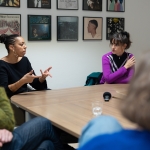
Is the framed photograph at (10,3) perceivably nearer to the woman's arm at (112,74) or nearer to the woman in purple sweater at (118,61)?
the woman in purple sweater at (118,61)

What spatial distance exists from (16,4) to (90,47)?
52.3 inches

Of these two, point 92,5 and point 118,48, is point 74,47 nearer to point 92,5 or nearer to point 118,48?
point 92,5

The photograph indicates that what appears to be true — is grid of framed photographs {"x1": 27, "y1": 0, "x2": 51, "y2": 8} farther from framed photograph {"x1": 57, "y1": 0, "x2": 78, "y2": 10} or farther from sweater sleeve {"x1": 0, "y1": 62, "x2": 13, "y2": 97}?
sweater sleeve {"x1": 0, "y1": 62, "x2": 13, "y2": 97}

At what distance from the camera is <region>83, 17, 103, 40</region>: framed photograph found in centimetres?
487

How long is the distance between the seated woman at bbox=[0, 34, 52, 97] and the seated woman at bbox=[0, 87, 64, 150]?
1.03 meters

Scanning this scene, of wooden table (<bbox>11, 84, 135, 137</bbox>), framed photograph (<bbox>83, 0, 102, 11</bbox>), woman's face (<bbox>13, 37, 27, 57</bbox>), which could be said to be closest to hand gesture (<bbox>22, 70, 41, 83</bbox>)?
wooden table (<bbox>11, 84, 135, 137</bbox>)

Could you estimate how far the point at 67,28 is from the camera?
4.75 metres

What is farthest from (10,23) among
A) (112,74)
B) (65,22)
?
(112,74)

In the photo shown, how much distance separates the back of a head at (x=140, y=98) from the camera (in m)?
0.79

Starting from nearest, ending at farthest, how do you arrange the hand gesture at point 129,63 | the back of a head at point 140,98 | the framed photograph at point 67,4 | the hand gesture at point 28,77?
the back of a head at point 140,98, the hand gesture at point 28,77, the hand gesture at point 129,63, the framed photograph at point 67,4

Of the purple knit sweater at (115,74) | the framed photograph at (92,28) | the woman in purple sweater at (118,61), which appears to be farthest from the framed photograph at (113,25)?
the purple knit sweater at (115,74)

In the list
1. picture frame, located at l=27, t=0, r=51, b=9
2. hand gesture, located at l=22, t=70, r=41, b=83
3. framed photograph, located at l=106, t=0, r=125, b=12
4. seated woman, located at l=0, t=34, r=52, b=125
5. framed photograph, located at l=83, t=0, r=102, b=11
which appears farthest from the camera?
framed photograph, located at l=106, t=0, r=125, b=12

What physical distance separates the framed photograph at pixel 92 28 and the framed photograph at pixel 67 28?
153mm

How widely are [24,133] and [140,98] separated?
4.68 ft
